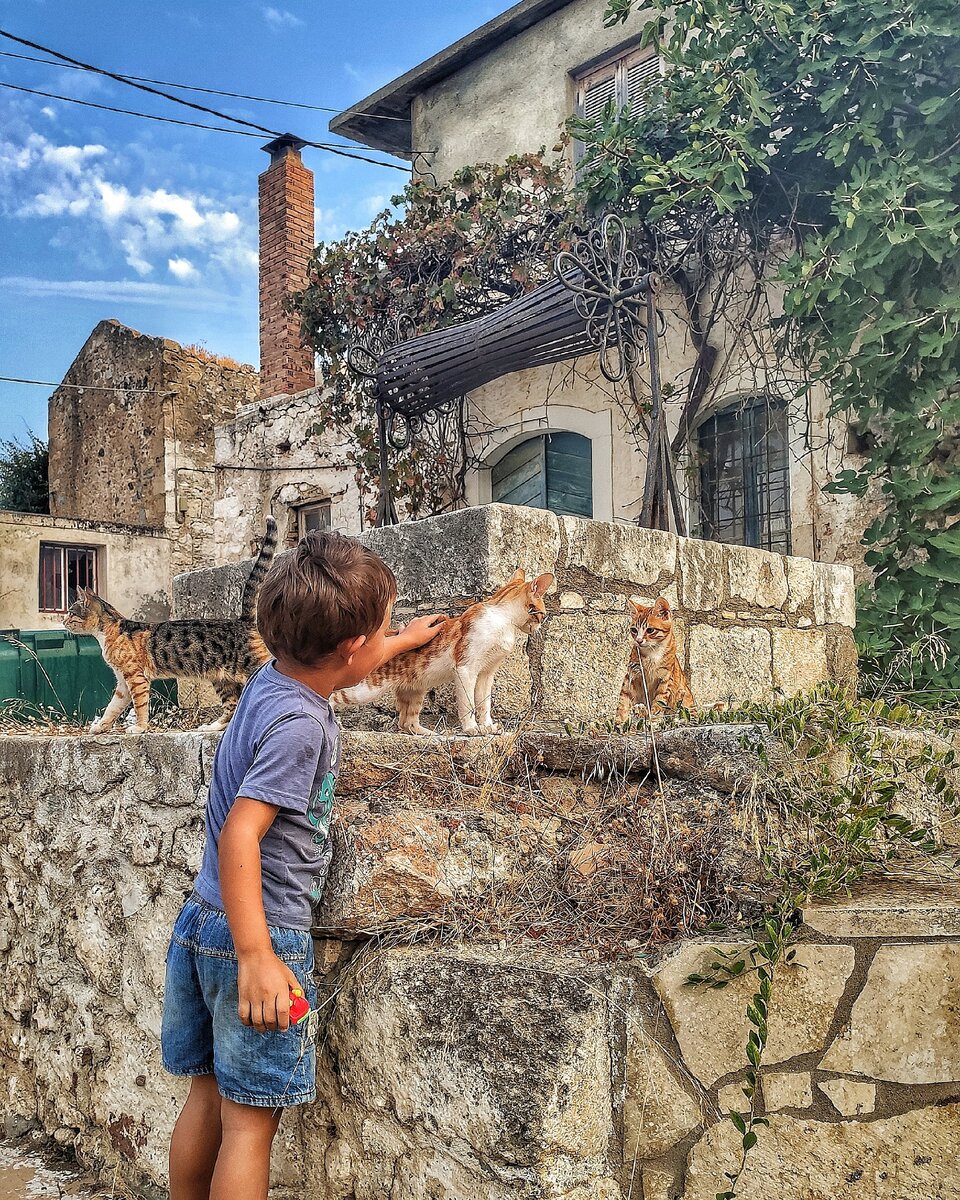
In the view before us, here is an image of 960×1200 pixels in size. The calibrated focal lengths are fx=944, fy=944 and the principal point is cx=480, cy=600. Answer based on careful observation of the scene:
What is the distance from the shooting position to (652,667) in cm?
301

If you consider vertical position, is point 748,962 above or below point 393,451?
below

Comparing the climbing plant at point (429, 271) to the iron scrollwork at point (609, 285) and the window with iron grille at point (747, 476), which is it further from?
the window with iron grille at point (747, 476)

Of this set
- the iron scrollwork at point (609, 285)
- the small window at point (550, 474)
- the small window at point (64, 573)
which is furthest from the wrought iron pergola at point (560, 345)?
the small window at point (64, 573)

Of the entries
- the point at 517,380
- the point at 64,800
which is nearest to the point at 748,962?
the point at 64,800

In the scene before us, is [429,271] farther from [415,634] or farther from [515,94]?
[415,634]

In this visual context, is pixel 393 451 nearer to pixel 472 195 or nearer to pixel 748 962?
pixel 472 195

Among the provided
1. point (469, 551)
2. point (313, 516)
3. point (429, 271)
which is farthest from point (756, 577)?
point (313, 516)

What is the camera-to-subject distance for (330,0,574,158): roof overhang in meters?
8.31

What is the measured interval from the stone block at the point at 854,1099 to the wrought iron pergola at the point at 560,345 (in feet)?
9.57

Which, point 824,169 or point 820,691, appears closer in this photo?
point 820,691

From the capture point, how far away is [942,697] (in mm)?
4426

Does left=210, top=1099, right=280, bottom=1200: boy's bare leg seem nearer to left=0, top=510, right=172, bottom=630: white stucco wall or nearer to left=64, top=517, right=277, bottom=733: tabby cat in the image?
left=64, top=517, right=277, bottom=733: tabby cat

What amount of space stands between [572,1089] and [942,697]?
11.2ft

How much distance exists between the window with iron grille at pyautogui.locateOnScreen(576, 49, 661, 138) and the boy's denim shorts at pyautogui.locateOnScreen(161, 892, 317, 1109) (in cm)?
748
